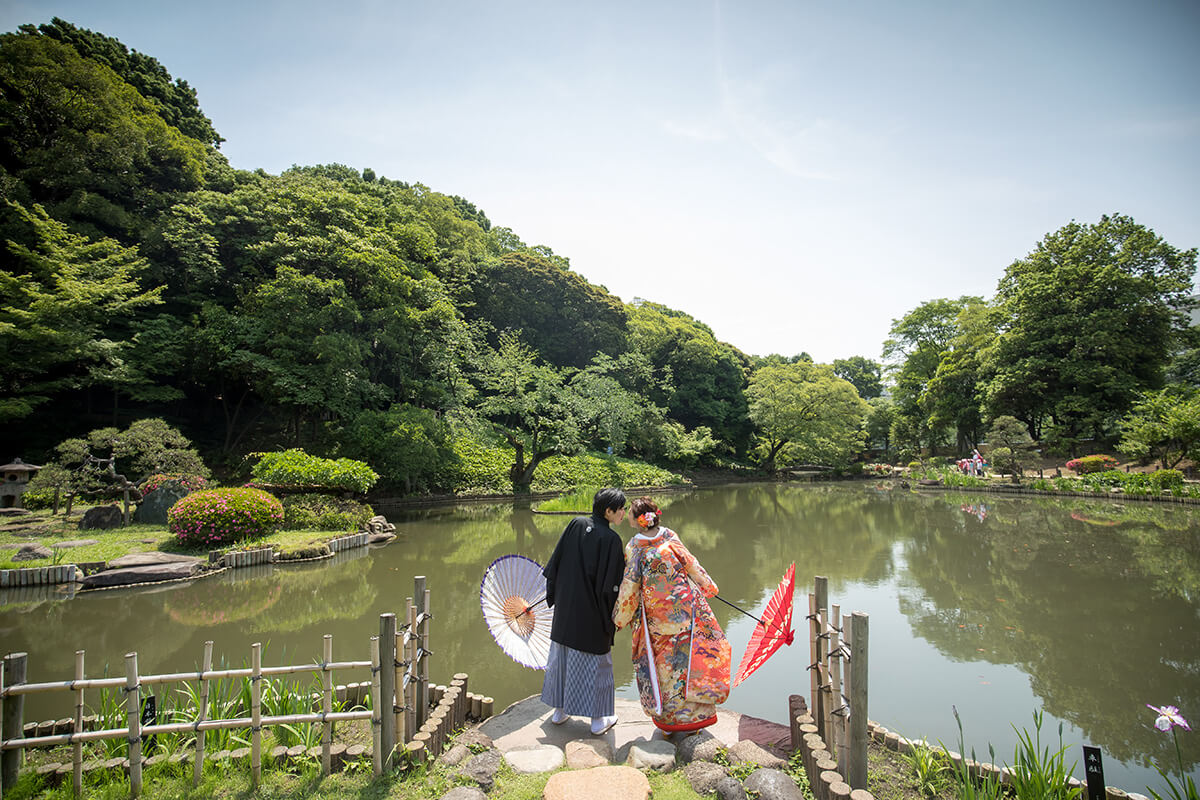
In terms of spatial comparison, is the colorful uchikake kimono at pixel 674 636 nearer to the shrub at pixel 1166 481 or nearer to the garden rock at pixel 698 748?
the garden rock at pixel 698 748

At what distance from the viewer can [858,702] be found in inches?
89.4

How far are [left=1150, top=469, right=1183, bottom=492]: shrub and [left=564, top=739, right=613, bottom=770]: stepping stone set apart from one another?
648 inches

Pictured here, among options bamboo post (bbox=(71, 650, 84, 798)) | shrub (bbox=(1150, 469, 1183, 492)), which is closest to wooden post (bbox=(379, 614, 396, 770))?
bamboo post (bbox=(71, 650, 84, 798))

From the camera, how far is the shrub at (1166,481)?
504 inches

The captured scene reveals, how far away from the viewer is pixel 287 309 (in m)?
12.7

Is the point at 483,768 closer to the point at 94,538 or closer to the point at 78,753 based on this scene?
the point at 78,753

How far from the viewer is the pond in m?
3.77

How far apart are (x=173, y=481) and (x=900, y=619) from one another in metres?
11.0

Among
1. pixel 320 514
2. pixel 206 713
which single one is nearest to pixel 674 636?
pixel 206 713

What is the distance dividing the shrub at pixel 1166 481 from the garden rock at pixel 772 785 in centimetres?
1614

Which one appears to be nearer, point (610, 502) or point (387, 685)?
point (387, 685)

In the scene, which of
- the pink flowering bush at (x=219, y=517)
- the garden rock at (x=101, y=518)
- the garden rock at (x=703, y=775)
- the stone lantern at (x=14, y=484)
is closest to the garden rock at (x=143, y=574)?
the pink flowering bush at (x=219, y=517)

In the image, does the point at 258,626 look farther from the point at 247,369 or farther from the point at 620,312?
the point at 620,312

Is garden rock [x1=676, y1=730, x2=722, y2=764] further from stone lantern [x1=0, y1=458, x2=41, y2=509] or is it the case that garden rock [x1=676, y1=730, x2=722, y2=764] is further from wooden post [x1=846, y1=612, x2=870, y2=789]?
stone lantern [x1=0, y1=458, x2=41, y2=509]
